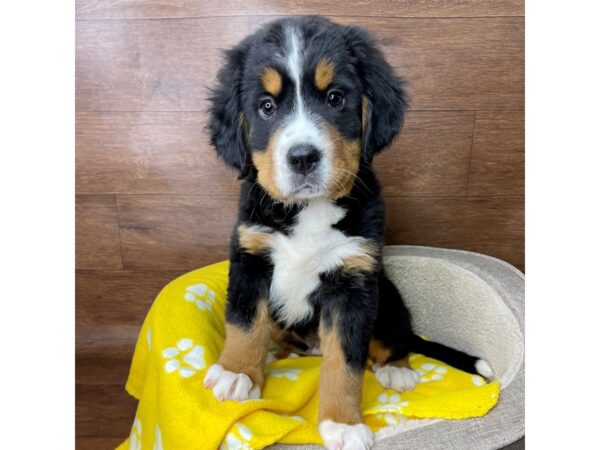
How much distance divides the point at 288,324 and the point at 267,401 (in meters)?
0.38

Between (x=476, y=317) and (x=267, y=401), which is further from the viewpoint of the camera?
(x=476, y=317)

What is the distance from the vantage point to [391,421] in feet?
6.36

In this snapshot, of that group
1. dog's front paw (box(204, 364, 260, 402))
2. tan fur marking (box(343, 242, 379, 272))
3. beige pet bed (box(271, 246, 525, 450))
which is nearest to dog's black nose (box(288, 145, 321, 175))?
tan fur marking (box(343, 242, 379, 272))

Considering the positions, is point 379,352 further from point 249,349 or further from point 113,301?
point 113,301

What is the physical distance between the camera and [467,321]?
2494 millimetres

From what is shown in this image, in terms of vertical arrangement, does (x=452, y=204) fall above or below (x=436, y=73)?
below

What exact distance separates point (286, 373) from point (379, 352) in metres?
0.38

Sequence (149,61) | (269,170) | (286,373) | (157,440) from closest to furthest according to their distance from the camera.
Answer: (269,170) → (157,440) → (286,373) → (149,61)

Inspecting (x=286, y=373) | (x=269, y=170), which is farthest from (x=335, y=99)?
(x=286, y=373)

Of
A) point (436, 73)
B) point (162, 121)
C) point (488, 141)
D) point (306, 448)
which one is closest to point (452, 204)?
point (488, 141)

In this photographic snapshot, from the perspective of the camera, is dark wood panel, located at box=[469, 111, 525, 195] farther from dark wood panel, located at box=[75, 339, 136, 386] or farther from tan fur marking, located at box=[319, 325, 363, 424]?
dark wood panel, located at box=[75, 339, 136, 386]

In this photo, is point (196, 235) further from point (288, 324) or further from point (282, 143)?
point (282, 143)

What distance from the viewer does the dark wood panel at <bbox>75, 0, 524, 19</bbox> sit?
2.82 metres

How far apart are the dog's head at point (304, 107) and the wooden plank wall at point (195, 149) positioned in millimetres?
950
